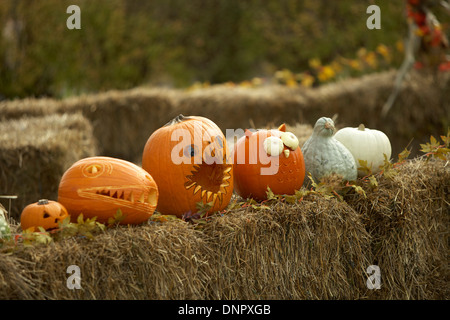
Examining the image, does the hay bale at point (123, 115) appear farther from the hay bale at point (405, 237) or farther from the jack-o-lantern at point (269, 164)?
the hay bale at point (405, 237)

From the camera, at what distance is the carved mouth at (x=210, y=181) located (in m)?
2.48

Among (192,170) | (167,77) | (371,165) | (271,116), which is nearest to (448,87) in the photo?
(271,116)

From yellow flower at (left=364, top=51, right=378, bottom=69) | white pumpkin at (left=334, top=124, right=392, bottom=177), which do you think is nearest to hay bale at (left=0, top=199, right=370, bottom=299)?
white pumpkin at (left=334, top=124, right=392, bottom=177)

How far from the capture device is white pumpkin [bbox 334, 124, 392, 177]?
9.62ft

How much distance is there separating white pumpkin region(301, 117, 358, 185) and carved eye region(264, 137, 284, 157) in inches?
11.4

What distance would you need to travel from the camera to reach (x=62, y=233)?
210 cm

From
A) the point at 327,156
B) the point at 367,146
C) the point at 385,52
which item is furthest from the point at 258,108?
the point at 327,156

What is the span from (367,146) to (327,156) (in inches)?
12.5

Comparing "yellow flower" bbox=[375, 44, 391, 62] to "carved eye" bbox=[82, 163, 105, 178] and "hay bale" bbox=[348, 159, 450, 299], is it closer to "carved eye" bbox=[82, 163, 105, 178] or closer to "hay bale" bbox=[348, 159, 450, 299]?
"hay bale" bbox=[348, 159, 450, 299]

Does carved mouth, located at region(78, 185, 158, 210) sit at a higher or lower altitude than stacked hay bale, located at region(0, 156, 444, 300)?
higher

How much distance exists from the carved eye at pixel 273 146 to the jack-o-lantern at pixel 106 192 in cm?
63

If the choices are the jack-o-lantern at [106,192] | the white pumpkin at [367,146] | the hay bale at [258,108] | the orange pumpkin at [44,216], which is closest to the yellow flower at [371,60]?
the hay bale at [258,108]

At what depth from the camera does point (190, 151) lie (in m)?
2.45
